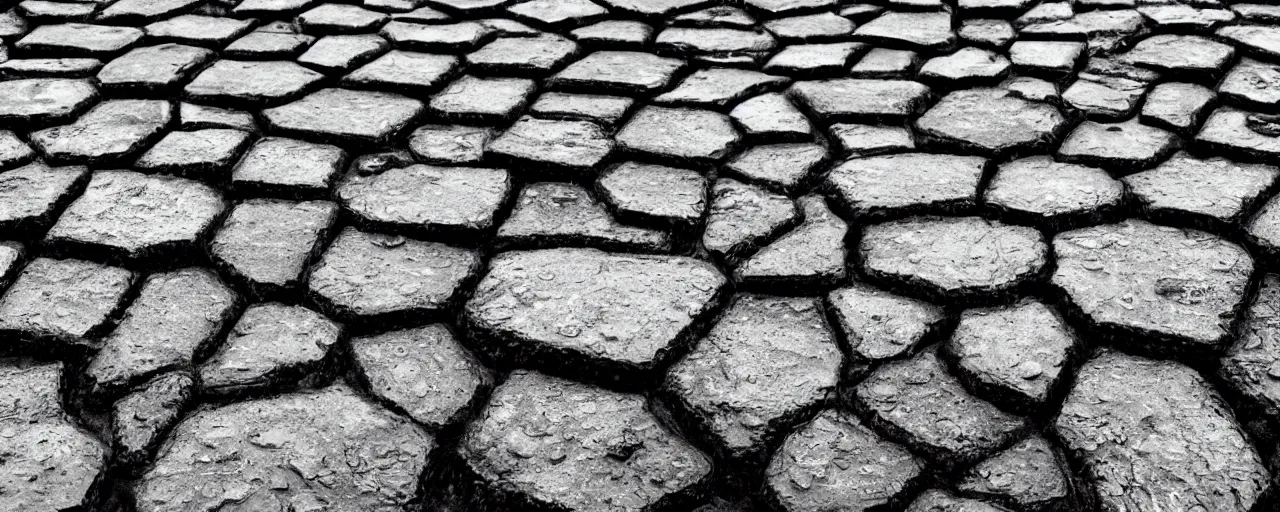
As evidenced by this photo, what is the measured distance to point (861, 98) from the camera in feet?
7.20

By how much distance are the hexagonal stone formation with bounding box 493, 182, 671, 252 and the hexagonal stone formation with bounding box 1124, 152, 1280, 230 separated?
0.88 meters

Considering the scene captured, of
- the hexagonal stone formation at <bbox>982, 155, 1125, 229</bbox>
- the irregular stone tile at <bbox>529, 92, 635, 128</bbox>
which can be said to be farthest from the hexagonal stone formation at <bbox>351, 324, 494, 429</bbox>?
the hexagonal stone formation at <bbox>982, 155, 1125, 229</bbox>

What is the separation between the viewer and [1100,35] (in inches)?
97.0

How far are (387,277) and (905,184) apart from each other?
0.96 m

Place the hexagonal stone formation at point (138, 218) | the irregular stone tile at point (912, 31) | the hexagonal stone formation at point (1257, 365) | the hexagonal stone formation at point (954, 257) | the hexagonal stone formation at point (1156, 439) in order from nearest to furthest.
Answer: the hexagonal stone formation at point (1156, 439) < the hexagonal stone formation at point (1257, 365) < the hexagonal stone formation at point (954, 257) < the hexagonal stone formation at point (138, 218) < the irregular stone tile at point (912, 31)

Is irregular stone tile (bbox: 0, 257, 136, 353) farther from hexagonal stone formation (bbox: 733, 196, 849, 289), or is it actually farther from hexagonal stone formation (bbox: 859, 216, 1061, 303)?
hexagonal stone formation (bbox: 859, 216, 1061, 303)

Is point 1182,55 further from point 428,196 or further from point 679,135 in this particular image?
point 428,196

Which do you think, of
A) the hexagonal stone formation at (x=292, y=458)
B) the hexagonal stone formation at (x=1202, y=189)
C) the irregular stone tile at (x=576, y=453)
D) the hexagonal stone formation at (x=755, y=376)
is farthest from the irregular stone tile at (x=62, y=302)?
the hexagonal stone formation at (x=1202, y=189)

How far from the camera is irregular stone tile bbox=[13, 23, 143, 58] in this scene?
249 centimetres

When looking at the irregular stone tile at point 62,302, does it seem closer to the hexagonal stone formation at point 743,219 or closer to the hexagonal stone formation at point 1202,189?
the hexagonal stone formation at point 743,219

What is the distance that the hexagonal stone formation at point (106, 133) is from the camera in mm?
1958

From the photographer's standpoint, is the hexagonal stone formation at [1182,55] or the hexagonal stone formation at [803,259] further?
the hexagonal stone formation at [1182,55]

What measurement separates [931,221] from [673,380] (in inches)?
24.6

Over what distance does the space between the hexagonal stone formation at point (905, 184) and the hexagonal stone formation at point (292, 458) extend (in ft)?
2.97
